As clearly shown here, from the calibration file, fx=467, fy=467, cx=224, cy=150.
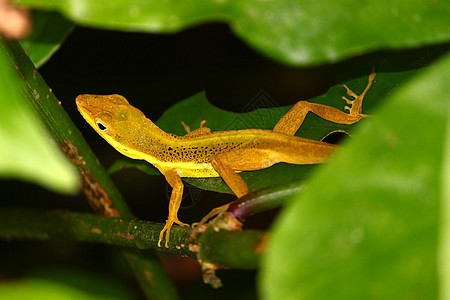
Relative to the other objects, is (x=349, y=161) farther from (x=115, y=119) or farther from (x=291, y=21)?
(x=115, y=119)

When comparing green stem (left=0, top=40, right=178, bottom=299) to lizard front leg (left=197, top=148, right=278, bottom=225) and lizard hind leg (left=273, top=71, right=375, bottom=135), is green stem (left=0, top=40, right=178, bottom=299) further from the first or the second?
lizard hind leg (left=273, top=71, right=375, bottom=135)

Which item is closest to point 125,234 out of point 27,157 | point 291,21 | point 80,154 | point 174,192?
point 80,154

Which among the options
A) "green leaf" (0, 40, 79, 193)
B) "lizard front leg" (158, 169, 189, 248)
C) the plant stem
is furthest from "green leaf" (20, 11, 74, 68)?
"green leaf" (0, 40, 79, 193)

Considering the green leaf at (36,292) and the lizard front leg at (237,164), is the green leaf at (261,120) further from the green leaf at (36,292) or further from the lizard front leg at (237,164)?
the green leaf at (36,292)

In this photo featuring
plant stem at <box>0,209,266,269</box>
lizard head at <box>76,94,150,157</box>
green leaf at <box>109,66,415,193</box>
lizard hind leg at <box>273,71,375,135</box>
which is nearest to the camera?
plant stem at <box>0,209,266,269</box>

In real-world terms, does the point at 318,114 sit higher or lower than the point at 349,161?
lower

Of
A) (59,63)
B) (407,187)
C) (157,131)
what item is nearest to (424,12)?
(407,187)
